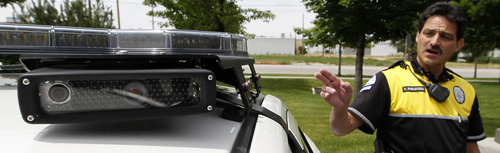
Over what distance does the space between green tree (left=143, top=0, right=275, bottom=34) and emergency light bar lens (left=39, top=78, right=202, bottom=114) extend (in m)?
9.78

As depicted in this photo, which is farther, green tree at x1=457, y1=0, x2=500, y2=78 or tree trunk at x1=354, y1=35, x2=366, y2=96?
tree trunk at x1=354, y1=35, x2=366, y2=96

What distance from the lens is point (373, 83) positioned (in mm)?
1841

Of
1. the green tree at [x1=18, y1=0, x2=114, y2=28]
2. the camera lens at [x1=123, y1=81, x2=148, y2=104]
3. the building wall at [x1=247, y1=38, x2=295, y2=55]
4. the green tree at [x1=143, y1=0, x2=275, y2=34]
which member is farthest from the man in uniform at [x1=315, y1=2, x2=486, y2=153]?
the building wall at [x1=247, y1=38, x2=295, y2=55]

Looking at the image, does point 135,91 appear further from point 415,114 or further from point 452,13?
point 452,13

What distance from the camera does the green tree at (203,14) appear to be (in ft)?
35.2

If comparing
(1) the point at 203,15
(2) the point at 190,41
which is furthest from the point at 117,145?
(1) the point at 203,15

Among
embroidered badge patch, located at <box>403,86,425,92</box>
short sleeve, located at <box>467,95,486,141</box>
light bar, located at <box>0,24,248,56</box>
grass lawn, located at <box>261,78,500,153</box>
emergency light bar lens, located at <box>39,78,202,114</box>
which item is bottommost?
grass lawn, located at <box>261,78,500,153</box>

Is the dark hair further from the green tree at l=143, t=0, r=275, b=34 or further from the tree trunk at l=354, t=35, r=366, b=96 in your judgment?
the green tree at l=143, t=0, r=275, b=34

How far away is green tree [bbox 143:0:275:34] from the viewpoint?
10.7 m

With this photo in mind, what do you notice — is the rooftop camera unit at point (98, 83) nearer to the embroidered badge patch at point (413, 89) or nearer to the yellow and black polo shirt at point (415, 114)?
the yellow and black polo shirt at point (415, 114)

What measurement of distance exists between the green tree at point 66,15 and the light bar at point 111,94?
1675 centimetres

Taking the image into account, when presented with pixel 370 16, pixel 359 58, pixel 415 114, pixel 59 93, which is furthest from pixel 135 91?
pixel 359 58

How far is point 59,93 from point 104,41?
0.55 meters

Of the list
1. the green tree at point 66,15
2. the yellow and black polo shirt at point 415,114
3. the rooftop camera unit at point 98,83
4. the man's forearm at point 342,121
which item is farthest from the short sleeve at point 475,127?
the green tree at point 66,15
